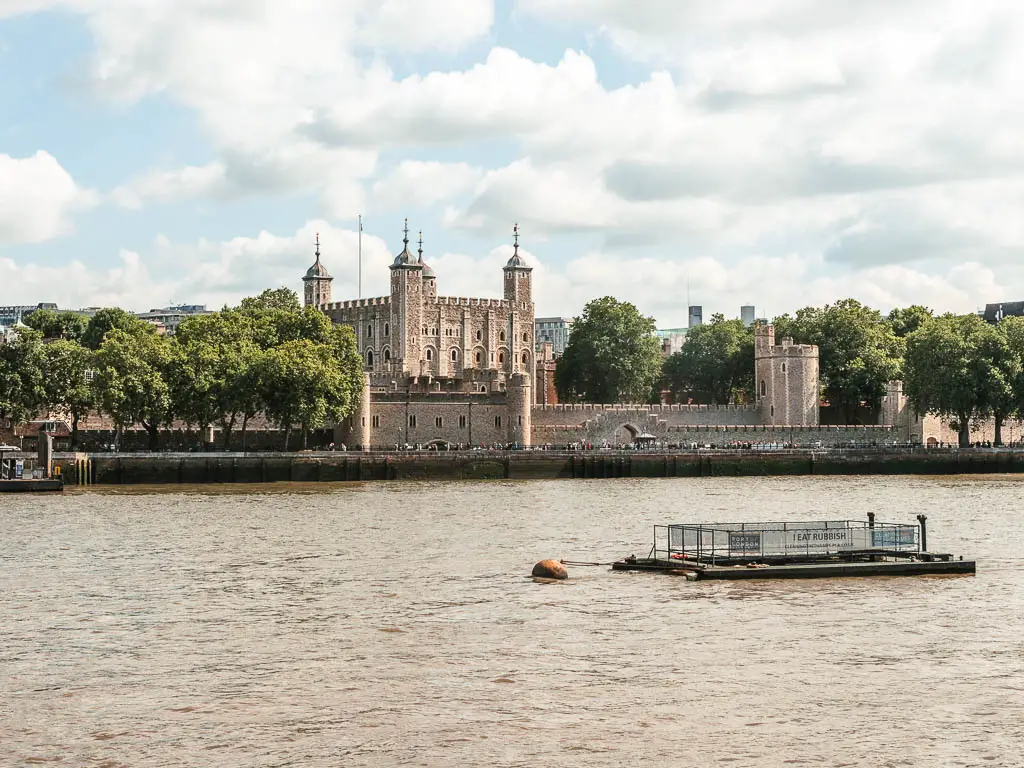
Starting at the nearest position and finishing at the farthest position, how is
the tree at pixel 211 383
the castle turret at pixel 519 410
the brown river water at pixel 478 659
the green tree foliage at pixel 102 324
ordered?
the brown river water at pixel 478 659 → the tree at pixel 211 383 → the castle turret at pixel 519 410 → the green tree foliage at pixel 102 324

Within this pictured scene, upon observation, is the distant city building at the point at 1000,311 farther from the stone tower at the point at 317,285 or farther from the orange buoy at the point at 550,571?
the orange buoy at the point at 550,571

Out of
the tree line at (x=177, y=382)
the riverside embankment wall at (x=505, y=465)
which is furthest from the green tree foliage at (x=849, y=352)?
the tree line at (x=177, y=382)

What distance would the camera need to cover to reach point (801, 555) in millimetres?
31141

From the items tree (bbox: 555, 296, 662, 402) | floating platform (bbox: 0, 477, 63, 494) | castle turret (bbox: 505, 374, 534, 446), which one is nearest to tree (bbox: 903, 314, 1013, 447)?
tree (bbox: 555, 296, 662, 402)

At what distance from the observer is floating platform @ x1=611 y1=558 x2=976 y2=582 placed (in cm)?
2995

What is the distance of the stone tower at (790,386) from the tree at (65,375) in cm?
4006

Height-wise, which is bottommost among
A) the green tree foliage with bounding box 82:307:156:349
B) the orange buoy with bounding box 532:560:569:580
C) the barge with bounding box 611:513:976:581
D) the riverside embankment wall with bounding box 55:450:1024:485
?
the orange buoy with bounding box 532:560:569:580

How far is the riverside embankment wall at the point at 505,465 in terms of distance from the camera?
6781 centimetres

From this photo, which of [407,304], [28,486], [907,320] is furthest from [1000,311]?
[28,486]

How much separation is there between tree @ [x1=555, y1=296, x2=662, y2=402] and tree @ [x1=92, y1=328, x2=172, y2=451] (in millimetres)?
34633

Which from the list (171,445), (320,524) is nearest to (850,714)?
(320,524)

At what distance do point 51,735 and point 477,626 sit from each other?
850 cm

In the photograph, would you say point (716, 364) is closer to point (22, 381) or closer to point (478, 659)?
point (22, 381)

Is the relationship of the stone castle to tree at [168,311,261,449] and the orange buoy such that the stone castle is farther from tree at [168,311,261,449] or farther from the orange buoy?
the orange buoy
